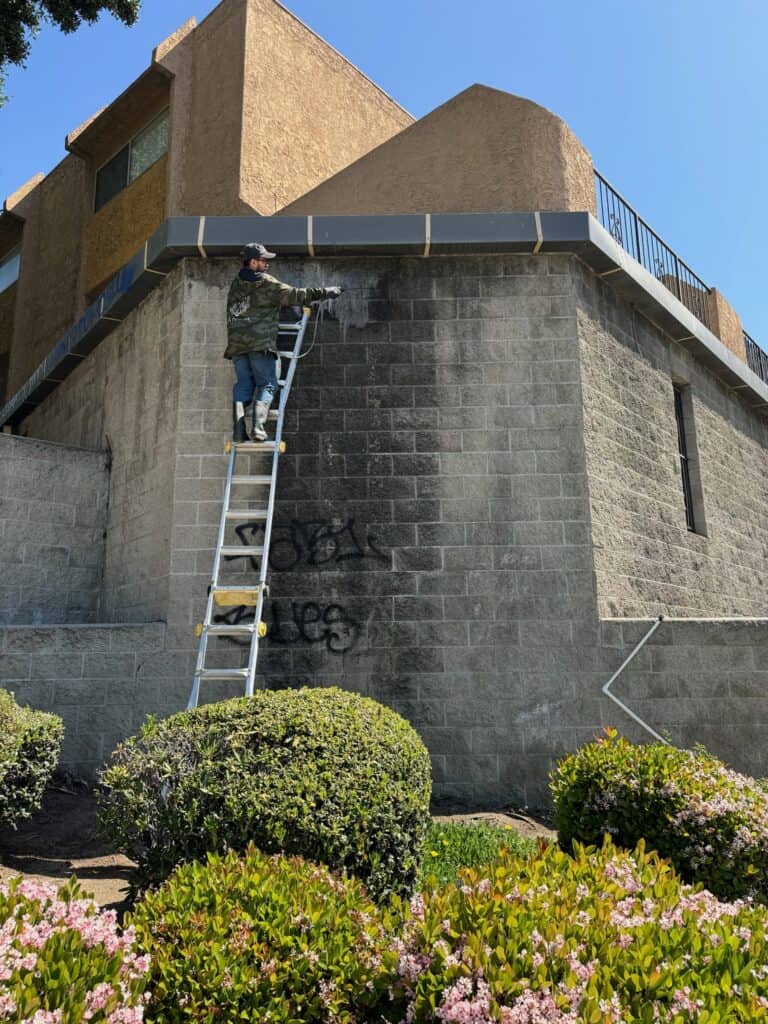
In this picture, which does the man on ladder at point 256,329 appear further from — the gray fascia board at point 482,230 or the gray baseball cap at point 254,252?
the gray fascia board at point 482,230

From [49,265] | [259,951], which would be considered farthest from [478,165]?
[49,265]

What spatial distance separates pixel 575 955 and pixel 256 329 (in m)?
6.63

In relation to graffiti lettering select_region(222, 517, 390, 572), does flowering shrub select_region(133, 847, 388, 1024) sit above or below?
below

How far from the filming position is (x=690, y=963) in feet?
8.11

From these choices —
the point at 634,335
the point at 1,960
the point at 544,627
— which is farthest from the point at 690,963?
the point at 634,335

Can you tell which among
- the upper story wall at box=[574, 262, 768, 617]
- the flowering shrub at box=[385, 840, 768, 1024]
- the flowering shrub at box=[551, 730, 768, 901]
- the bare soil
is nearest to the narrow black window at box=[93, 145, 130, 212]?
the upper story wall at box=[574, 262, 768, 617]

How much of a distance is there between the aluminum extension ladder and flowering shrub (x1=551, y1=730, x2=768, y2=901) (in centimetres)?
275

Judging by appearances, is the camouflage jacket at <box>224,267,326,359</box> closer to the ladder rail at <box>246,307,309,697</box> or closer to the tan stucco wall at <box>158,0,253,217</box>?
the ladder rail at <box>246,307,309,697</box>

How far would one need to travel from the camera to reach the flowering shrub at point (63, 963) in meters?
2.21

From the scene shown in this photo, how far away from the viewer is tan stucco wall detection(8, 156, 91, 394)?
15930 mm

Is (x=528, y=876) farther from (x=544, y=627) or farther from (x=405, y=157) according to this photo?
(x=405, y=157)

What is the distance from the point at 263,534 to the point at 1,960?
5.91 metres

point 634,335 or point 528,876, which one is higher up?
point 634,335

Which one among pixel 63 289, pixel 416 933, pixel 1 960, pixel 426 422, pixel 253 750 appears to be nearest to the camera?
pixel 1 960
